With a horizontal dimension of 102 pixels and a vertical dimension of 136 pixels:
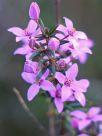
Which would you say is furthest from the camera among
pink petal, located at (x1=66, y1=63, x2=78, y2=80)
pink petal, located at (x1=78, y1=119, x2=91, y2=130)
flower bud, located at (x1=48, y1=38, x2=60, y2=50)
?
pink petal, located at (x1=78, y1=119, x2=91, y2=130)

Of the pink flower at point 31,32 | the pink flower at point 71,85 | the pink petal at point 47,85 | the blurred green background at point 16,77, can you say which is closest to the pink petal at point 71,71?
the pink flower at point 71,85

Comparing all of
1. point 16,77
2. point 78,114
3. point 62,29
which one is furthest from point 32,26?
point 16,77

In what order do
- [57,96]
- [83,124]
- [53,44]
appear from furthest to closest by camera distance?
[83,124] < [57,96] < [53,44]

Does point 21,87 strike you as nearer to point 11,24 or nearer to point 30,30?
point 11,24

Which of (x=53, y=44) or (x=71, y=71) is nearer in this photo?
(x=53, y=44)

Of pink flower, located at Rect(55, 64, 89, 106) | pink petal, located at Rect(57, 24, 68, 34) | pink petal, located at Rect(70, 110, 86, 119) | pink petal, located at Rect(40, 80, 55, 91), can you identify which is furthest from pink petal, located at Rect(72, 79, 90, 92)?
pink petal, located at Rect(70, 110, 86, 119)

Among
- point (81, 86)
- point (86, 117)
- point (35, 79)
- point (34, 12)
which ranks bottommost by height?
point (86, 117)

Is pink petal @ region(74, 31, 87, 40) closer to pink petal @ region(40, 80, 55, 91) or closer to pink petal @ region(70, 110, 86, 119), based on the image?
pink petal @ region(40, 80, 55, 91)

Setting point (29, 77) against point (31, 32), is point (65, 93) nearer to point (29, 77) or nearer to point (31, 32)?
point (29, 77)
